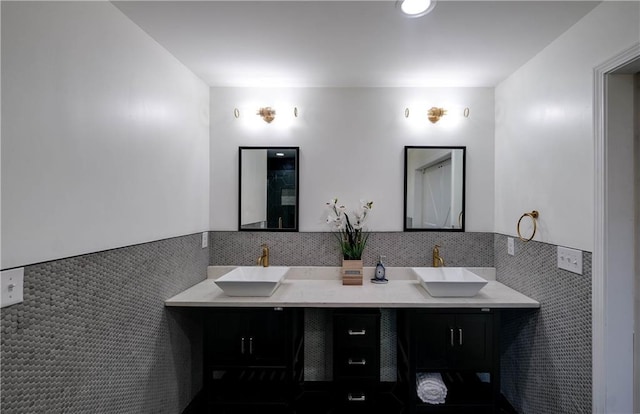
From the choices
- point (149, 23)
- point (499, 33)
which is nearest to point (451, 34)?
point (499, 33)

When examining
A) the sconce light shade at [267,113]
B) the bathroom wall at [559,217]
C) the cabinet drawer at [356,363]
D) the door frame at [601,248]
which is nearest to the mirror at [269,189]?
the sconce light shade at [267,113]

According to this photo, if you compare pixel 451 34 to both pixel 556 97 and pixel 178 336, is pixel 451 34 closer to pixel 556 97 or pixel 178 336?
pixel 556 97

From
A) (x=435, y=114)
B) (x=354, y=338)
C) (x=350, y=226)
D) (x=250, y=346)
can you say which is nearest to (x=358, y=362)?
(x=354, y=338)

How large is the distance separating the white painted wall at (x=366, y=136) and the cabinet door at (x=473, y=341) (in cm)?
83

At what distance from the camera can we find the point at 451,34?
176 cm

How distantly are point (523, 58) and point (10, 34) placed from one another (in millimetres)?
2607

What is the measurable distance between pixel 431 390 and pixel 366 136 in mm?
1872

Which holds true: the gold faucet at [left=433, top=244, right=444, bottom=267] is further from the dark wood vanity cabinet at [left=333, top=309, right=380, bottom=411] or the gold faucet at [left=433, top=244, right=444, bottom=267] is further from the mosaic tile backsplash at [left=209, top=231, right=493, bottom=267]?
the dark wood vanity cabinet at [left=333, top=309, right=380, bottom=411]

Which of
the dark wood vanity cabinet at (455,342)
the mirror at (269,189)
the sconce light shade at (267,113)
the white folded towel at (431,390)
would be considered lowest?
the white folded towel at (431,390)

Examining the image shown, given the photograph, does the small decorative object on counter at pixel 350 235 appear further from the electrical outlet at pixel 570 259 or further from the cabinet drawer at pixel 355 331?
the electrical outlet at pixel 570 259

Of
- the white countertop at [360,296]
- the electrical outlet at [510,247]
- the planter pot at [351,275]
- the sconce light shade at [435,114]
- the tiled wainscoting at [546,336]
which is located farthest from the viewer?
the sconce light shade at [435,114]

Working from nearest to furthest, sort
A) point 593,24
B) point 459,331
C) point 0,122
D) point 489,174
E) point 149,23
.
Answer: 1. point 0,122
2. point 593,24
3. point 149,23
4. point 459,331
5. point 489,174

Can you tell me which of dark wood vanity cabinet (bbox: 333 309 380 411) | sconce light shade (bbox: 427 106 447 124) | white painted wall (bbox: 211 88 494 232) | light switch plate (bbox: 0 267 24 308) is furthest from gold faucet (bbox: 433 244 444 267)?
light switch plate (bbox: 0 267 24 308)

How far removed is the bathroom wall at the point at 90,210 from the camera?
1.07m
